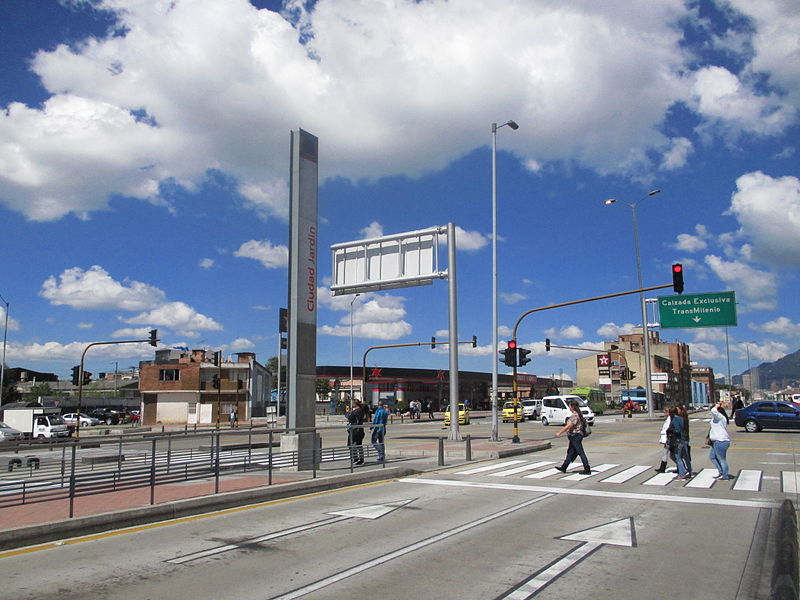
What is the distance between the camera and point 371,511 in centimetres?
1019

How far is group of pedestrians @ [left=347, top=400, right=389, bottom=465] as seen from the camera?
1510cm

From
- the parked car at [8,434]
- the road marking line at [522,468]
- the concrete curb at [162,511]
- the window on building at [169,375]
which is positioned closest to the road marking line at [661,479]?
the road marking line at [522,468]

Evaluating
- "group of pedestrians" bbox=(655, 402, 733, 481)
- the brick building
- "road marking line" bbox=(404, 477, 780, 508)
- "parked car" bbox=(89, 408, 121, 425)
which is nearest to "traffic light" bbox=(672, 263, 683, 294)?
"group of pedestrians" bbox=(655, 402, 733, 481)

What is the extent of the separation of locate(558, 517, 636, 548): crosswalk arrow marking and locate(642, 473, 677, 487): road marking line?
15.7 ft

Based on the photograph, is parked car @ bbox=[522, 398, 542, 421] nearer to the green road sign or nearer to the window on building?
the green road sign

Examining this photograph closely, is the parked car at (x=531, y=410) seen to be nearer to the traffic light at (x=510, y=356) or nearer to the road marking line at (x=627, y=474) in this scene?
the traffic light at (x=510, y=356)

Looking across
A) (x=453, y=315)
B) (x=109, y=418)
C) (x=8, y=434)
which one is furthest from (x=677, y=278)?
(x=109, y=418)

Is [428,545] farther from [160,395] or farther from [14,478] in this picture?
[160,395]

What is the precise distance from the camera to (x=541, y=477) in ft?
47.9

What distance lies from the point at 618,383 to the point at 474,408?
47543 mm

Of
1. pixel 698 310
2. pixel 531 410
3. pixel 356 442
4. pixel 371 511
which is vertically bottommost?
pixel 531 410

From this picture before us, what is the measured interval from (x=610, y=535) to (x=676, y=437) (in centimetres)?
683

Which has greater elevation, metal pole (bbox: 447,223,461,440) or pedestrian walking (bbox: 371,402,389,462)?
metal pole (bbox: 447,223,461,440)

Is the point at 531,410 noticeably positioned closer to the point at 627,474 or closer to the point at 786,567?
the point at 627,474
